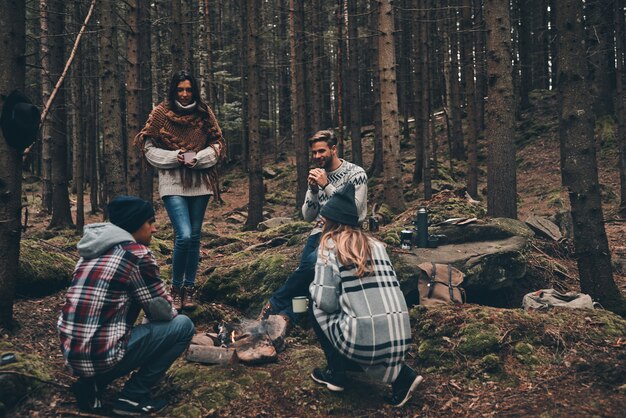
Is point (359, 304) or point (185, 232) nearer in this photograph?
point (359, 304)

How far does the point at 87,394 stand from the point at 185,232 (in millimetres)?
2121

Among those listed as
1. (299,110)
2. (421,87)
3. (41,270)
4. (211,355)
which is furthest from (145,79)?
(211,355)

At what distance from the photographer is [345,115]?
110 feet

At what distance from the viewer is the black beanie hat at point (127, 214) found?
392 centimetres

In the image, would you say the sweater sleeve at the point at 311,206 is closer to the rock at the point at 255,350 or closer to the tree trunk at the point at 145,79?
the rock at the point at 255,350

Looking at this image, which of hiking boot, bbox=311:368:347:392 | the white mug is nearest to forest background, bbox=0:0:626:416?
hiking boot, bbox=311:368:347:392

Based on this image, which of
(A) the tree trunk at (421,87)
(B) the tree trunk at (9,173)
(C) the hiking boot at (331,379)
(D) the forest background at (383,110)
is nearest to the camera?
(C) the hiking boot at (331,379)

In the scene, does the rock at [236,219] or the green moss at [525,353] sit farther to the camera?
the rock at [236,219]

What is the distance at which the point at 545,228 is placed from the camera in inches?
397

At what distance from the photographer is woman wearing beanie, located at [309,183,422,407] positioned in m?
4.03

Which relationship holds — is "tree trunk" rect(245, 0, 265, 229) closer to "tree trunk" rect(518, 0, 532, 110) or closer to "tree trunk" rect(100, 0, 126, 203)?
"tree trunk" rect(100, 0, 126, 203)

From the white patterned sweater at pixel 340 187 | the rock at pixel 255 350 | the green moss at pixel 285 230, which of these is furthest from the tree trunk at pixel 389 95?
the rock at pixel 255 350

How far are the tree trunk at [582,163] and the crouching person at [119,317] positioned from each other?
4.82m

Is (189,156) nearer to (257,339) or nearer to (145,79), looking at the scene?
(257,339)
